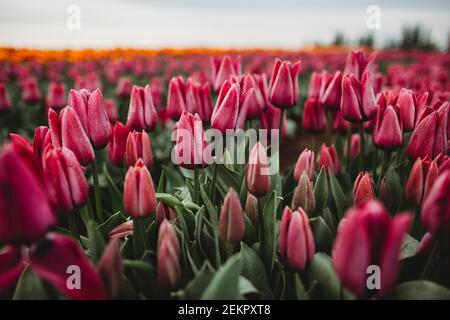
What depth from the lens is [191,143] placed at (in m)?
1.09

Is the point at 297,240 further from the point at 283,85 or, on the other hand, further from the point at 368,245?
the point at 283,85

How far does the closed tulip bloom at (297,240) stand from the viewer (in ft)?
2.82

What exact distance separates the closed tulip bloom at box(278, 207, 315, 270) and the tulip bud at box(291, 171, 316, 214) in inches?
9.3

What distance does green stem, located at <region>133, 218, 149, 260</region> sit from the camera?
991mm

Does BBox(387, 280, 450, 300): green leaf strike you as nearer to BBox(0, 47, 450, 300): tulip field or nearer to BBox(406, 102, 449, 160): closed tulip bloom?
BBox(0, 47, 450, 300): tulip field

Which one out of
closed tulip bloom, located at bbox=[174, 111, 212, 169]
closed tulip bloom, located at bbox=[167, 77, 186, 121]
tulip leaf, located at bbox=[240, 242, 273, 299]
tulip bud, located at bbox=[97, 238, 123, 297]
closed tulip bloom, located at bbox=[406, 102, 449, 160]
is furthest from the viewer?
closed tulip bloom, located at bbox=[167, 77, 186, 121]

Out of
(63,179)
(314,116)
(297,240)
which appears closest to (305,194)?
(297,240)

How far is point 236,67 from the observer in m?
1.83

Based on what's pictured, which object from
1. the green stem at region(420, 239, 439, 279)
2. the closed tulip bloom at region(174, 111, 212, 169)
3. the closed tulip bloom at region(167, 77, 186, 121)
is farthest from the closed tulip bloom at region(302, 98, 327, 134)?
the green stem at region(420, 239, 439, 279)

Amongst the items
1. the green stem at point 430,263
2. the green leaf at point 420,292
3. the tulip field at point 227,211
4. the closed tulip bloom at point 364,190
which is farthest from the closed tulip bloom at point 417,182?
the green leaf at point 420,292

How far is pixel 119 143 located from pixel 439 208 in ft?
3.38

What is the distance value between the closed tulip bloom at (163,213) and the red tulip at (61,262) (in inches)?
18.0
